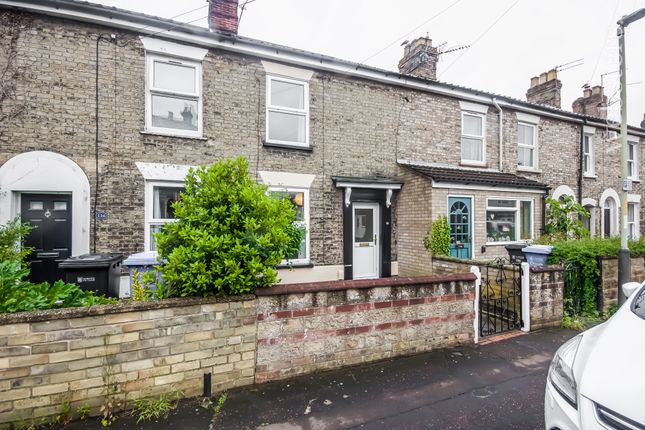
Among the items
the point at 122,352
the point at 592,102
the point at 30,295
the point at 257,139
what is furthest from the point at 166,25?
the point at 592,102

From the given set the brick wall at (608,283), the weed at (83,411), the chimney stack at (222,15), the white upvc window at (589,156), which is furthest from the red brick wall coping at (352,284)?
the white upvc window at (589,156)

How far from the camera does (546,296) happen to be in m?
5.27

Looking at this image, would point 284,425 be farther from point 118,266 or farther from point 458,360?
point 118,266

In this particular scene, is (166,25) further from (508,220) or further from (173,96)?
(508,220)

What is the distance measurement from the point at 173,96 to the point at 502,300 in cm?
780

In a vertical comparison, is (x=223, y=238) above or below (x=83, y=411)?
above

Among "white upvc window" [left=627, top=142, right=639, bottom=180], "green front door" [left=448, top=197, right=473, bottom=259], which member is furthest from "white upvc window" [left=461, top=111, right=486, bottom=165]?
"white upvc window" [left=627, top=142, right=639, bottom=180]

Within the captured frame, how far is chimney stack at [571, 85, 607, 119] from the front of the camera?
1436cm

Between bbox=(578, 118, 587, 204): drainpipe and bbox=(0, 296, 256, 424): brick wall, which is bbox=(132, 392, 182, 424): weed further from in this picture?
bbox=(578, 118, 587, 204): drainpipe

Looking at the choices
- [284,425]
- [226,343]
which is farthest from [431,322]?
[226,343]

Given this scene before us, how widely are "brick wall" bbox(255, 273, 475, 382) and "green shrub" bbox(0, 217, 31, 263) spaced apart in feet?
14.9

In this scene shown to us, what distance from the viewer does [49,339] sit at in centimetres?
280

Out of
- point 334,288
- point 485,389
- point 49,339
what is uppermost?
point 334,288

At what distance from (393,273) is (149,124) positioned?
7258 millimetres
